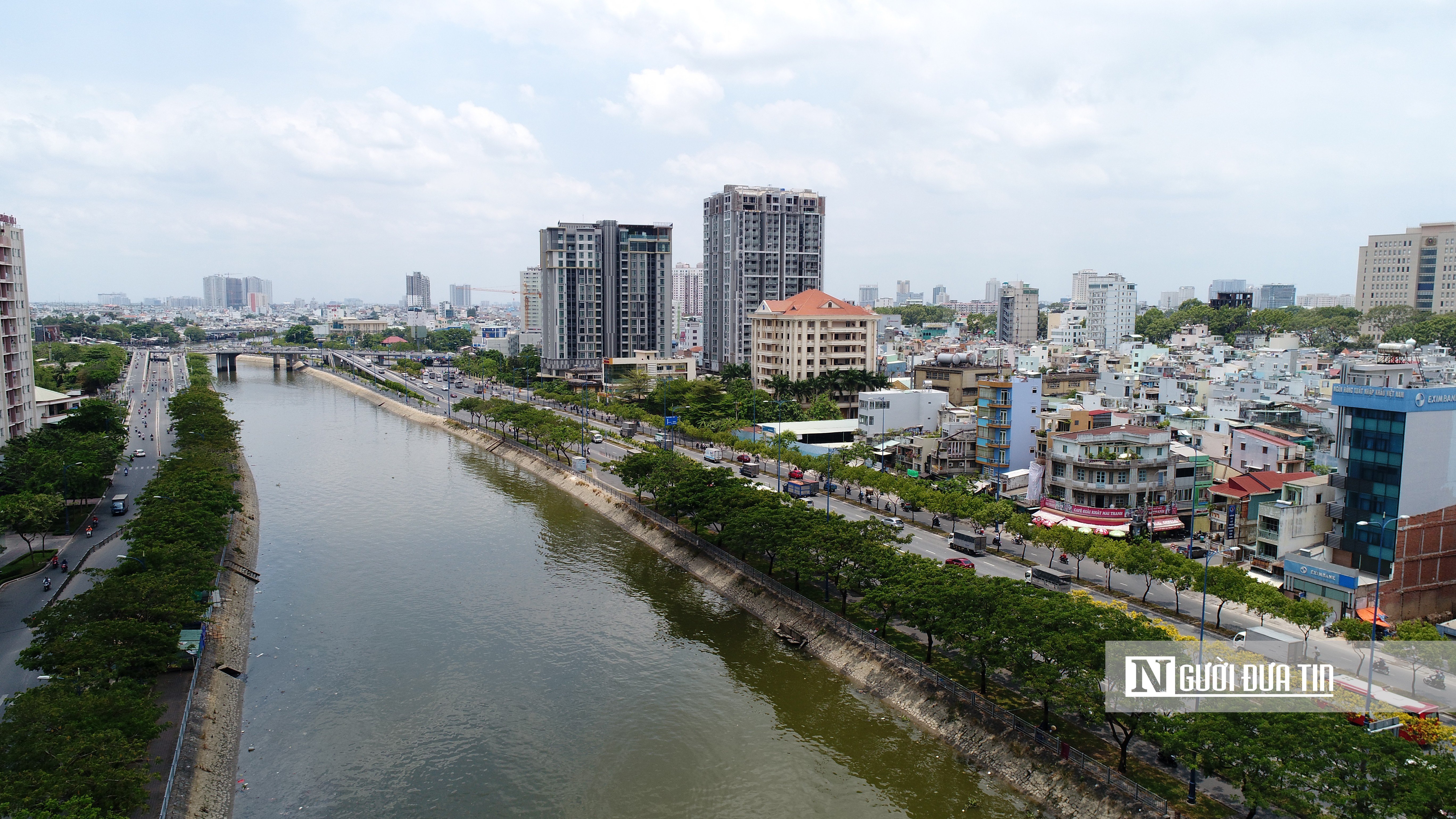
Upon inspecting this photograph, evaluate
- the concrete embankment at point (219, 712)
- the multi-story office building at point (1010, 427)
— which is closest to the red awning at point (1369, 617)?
the multi-story office building at point (1010, 427)

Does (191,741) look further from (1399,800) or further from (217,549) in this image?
(1399,800)

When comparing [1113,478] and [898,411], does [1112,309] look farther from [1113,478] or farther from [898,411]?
[1113,478]

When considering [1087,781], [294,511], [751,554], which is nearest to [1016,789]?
[1087,781]

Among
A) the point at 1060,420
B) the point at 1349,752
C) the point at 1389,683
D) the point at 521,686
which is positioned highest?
the point at 1060,420

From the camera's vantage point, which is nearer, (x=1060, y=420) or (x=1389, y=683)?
(x=1389, y=683)

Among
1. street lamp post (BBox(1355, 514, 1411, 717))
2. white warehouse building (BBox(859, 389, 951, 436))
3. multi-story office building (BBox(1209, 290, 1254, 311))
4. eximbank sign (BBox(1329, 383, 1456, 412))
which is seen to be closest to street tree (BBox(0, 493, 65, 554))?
street lamp post (BBox(1355, 514, 1411, 717))

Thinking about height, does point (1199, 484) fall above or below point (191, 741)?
above

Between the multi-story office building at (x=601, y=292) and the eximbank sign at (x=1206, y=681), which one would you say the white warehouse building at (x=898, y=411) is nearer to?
the eximbank sign at (x=1206, y=681)

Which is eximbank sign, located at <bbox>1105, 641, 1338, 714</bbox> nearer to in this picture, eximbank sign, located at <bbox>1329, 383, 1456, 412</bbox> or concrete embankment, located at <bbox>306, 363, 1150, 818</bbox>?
concrete embankment, located at <bbox>306, 363, 1150, 818</bbox>
